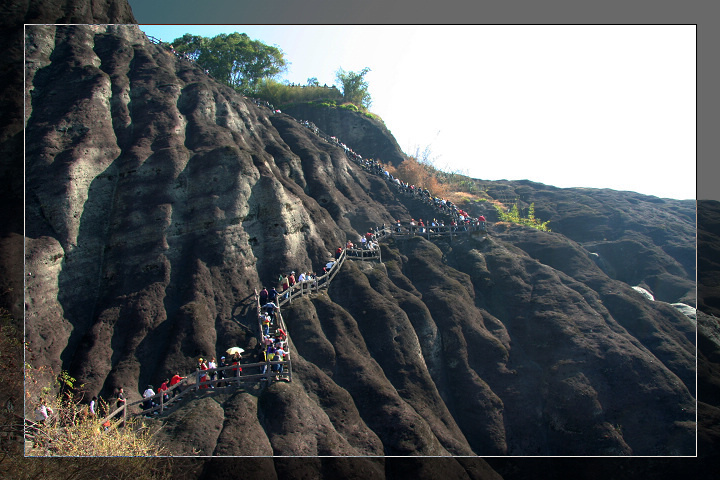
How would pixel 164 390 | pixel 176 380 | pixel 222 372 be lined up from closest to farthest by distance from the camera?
pixel 164 390
pixel 176 380
pixel 222 372

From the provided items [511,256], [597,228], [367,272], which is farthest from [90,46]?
[597,228]

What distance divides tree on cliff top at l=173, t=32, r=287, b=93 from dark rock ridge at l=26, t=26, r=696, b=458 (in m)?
19.1

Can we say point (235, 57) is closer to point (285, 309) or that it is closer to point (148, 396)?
point (285, 309)

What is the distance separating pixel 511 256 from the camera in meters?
40.8

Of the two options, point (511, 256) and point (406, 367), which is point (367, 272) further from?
point (511, 256)

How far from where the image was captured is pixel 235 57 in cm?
6162

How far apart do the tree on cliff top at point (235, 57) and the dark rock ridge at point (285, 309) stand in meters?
19.1

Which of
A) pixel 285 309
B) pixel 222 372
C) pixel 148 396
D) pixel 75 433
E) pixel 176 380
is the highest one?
pixel 285 309

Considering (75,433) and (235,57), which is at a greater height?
(235,57)

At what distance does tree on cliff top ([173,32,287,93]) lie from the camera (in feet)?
198

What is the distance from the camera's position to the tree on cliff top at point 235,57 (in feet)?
198

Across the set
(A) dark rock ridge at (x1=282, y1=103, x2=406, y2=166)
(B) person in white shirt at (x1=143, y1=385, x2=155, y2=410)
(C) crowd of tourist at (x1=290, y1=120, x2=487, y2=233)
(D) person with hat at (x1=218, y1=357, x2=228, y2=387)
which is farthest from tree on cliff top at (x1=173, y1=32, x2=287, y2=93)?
(B) person in white shirt at (x1=143, y1=385, x2=155, y2=410)

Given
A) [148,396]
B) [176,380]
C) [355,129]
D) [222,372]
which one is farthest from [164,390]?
[355,129]

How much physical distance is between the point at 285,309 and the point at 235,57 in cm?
4312
